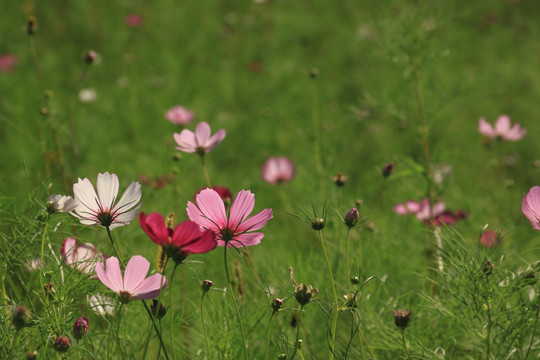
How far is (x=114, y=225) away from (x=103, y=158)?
4.15ft

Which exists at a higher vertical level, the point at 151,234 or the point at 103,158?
the point at 151,234

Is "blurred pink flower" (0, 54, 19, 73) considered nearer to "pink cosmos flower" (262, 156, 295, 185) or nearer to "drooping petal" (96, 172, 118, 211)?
"pink cosmos flower" (262, 156, 295, 185)

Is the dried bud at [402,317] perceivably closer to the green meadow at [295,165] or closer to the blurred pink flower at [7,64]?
the green meadow at [295,165]

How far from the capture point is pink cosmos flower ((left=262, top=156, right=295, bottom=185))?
1550mm

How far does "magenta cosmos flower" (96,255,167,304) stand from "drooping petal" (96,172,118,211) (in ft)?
0.25

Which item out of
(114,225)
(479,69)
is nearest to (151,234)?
(114,225)

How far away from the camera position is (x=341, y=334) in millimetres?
1007

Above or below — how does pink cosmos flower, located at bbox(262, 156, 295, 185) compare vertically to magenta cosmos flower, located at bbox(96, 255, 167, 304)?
below

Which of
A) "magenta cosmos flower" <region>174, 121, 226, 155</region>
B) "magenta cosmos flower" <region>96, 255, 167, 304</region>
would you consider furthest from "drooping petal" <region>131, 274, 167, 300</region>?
"magenta cosmos flower" <region>174, 121, 226, 155</region>

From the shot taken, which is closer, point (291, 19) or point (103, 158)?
point (103, 158)

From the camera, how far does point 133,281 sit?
0.64 metres

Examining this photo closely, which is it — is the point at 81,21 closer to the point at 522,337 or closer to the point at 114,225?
the point at 114,225

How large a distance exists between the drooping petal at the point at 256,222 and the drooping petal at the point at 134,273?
13 centimetres

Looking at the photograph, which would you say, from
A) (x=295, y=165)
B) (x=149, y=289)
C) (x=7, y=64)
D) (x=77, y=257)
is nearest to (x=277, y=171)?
(x=295, y=165)
